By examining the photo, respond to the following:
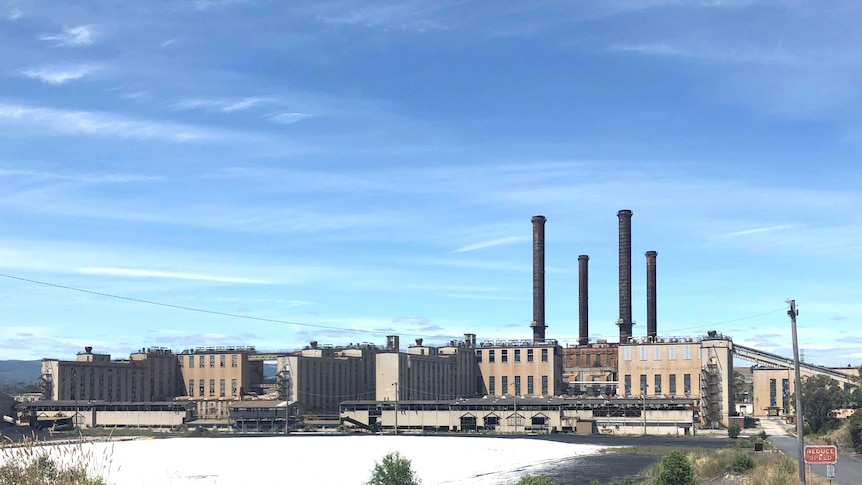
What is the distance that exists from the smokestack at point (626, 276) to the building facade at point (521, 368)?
13867mm

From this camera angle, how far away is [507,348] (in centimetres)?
17950

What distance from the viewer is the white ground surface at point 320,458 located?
76.1 meters

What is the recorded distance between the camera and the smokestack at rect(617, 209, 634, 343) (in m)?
170

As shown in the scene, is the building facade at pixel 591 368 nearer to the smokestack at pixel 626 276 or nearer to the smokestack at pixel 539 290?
the smokestack at pixel 626 276

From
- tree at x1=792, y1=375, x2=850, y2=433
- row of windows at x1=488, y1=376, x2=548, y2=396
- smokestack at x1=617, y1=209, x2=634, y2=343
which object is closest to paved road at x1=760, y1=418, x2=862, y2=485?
tree at x1=792, y1=375, x2=850, y2=433

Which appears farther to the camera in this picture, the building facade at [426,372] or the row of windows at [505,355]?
the row of windows at [505,355]

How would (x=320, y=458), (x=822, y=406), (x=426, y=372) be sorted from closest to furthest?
(x=320, y=458), (x=822, y=406), (x=426, y=372)

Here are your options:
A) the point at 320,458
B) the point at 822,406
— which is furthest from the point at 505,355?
the point at 320,458

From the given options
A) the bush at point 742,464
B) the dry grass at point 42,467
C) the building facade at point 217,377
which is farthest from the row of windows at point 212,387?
the dry grass at point 42,467

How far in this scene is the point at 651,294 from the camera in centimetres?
17488

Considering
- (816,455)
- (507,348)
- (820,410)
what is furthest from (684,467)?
(507,348)

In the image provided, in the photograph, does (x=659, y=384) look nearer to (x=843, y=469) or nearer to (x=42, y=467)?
(x=843, y=469)

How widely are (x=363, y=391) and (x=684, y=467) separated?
441 ft

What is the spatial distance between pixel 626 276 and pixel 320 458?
91.3m
